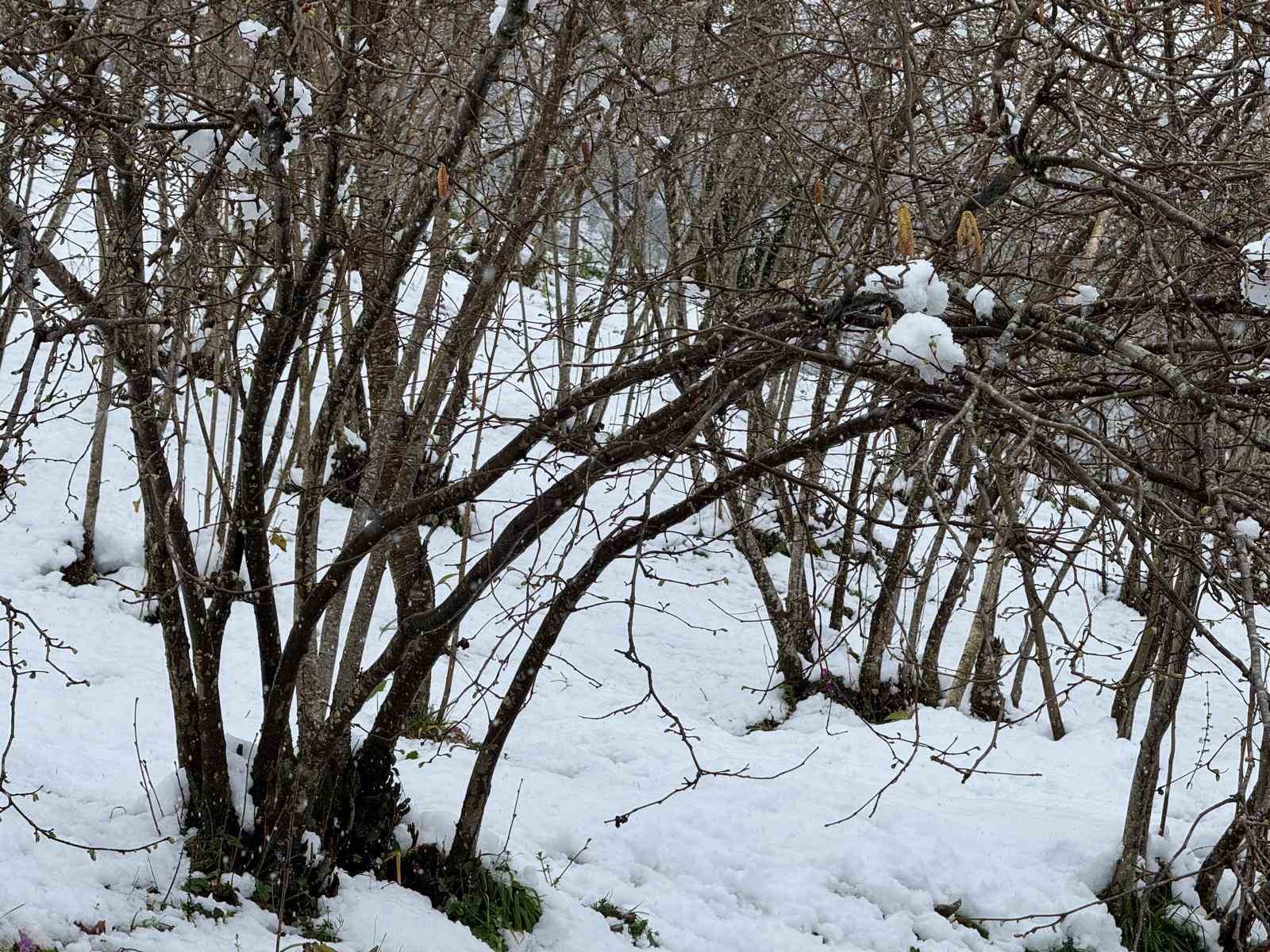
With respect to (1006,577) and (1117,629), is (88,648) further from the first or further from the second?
(1117,629)

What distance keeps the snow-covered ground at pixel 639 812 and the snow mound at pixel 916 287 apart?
36.8 inches

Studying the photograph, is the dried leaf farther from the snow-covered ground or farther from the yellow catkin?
the snow-covered ground

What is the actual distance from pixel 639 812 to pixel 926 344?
11.5 ft

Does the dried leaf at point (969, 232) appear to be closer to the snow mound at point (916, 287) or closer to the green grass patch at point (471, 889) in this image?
the snow mound at point (916, 287)

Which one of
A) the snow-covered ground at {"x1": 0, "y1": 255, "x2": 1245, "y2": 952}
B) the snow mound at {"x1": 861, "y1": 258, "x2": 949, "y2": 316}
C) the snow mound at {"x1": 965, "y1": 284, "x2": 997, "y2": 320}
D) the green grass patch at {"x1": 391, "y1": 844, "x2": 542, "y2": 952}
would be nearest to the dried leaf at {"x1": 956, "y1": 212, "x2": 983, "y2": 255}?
the snow mound at {"x1": 861, "y1": 258, "x2": 949, "y2": 316}

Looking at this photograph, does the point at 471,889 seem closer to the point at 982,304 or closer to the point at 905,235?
the point at 982,304

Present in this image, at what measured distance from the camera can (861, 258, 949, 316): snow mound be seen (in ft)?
6.86

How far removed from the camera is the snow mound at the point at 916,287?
209 centimetres

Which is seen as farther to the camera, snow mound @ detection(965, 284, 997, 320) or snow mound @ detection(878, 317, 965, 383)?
snow mound @ detection(965, 284, 997, 320)

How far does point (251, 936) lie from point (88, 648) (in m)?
3.41

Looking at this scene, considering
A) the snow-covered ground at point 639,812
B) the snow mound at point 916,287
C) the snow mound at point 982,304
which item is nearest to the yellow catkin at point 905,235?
the snow mound at point 916,287

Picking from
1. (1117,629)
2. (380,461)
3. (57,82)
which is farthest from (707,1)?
(1117,629)

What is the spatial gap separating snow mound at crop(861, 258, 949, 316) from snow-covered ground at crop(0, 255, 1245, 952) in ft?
3.06

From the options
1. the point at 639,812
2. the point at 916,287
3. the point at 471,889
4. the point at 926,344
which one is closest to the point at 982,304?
the point at 916,287
